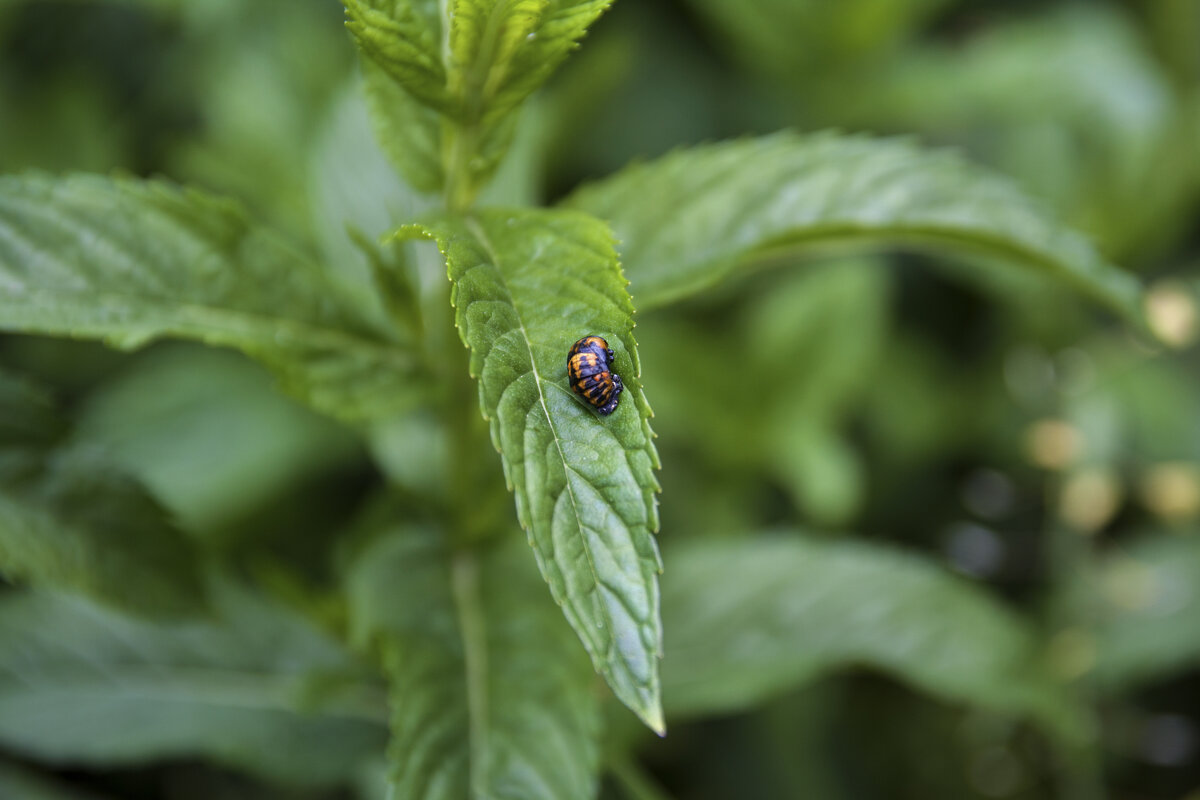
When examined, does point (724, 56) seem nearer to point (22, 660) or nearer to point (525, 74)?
point (525, 74)

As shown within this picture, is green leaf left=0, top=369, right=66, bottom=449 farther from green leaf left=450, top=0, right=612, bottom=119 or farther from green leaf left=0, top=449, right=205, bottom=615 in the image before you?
green leaf left=450, top=0, right=612, bottom=119

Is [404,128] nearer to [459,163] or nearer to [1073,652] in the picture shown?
[459,163]

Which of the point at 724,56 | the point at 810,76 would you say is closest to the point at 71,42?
the point at 724,56

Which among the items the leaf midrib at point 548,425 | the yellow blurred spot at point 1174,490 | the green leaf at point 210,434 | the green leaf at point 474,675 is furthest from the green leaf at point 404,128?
the yellow blurred spot at point 1174,490

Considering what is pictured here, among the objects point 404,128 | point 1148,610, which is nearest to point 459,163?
point 404,128

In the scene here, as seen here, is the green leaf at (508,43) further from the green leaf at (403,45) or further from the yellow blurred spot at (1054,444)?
the yellow blurred spot at (1054,444)

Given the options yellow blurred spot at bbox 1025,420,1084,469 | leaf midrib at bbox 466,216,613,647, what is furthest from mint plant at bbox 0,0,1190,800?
yellow blurred spot at bbox 1025,420,1084,469
